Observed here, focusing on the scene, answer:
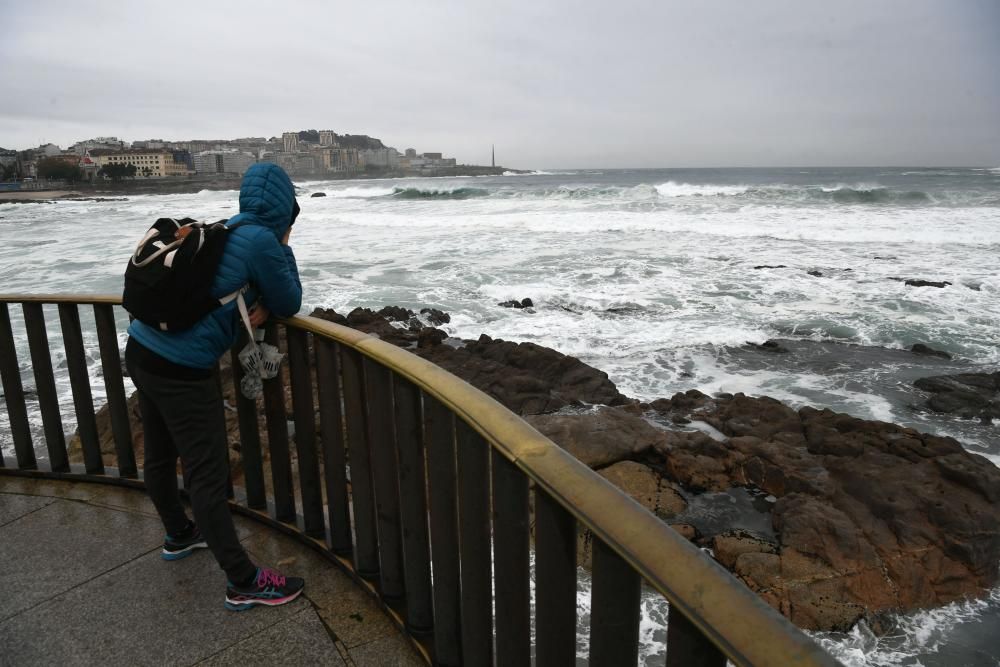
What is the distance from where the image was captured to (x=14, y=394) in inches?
149

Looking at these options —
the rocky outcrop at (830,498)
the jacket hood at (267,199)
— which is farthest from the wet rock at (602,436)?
the jacket hood at (267,199)

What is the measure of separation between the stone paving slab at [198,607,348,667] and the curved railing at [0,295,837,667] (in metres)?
0.25

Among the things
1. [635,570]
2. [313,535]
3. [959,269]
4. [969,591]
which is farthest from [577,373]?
[959,269]

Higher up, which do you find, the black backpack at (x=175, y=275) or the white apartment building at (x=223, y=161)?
the white apartment building at (x=223, y=161)

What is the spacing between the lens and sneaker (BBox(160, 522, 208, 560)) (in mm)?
2973

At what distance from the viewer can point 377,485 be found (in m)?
2.28

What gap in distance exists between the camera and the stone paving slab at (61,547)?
2.82 metres

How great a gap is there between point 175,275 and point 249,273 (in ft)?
0.82

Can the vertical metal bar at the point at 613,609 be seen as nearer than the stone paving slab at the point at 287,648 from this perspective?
Yes

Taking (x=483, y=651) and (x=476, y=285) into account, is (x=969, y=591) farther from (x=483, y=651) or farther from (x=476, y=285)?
(x=476, y=285)

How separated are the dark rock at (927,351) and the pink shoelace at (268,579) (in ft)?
40.0

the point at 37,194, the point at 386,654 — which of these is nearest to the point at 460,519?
the point at 386,654

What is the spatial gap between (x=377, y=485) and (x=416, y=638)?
21.4 inches

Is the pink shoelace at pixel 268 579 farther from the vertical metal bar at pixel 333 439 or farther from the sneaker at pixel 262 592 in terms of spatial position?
the vertical metal bar at pixel 333 439
